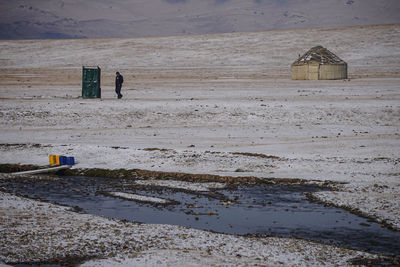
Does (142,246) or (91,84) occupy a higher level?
(91,84)

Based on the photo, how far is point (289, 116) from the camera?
30.2 m

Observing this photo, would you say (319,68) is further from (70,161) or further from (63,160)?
(63,160)

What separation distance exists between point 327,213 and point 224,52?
254ft

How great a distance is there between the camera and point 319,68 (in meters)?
55.2

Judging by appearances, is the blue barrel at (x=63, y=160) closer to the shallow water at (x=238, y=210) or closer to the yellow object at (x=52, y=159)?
the yellow object at (x=52, y=159)

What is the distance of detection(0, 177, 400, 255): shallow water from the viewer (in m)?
11.4

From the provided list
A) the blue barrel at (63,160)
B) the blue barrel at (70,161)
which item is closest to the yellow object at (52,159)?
the blue barrel at (63,160)

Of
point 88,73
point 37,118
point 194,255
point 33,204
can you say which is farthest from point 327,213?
point 88,73

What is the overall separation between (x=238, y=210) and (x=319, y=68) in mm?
43769

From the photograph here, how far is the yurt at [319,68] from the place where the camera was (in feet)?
181

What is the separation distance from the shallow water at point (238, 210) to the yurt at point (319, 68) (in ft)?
134

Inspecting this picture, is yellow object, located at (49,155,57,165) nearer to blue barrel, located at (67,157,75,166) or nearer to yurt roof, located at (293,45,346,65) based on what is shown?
blue barrel, located at (67,157,75,166)

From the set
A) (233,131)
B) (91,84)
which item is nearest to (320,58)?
(91,84)

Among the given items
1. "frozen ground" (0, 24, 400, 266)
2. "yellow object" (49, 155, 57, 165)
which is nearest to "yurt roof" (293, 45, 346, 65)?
"frozen ground" (0, 24, 400, 266)
